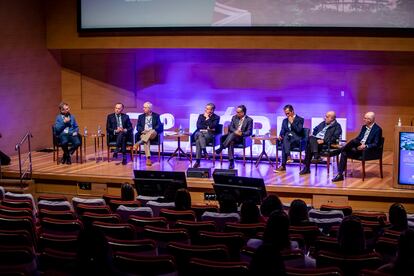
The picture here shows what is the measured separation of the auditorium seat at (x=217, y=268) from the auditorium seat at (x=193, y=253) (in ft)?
1.19

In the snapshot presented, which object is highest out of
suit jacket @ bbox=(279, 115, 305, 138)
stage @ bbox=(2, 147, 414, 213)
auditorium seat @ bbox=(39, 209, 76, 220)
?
suit jacket @ bbox=(279, 115, 305, 138)

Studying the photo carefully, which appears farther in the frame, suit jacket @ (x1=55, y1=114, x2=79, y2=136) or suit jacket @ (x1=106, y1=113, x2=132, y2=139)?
suit jacket @ (x1=106, y1=113, x2=132, y2=139)

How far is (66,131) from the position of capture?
39.7 ft

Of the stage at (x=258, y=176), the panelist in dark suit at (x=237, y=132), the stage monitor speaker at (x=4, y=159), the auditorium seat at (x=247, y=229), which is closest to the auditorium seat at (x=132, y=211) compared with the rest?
the auditorium seat at (x=247, y=229)

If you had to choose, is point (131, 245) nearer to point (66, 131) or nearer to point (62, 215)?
point (62, 215)

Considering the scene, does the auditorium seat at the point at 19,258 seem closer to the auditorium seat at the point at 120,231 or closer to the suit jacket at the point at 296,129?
the auditorium seat at the point at 120,231

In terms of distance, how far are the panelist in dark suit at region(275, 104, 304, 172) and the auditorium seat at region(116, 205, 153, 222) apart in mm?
4865

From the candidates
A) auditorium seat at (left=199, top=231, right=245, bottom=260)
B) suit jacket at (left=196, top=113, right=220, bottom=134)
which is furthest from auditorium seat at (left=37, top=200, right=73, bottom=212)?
suit jacket at (left=196, top=113, right=220, bottom=134)

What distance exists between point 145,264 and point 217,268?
0.59 meters

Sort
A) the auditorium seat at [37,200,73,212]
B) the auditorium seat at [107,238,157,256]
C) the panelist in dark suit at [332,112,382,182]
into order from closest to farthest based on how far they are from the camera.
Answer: the auditorium seat at [107,238,157,256] < the auditorium seat at [37,200,73,212] < the panelist in dark suit at [332,112,382,182]

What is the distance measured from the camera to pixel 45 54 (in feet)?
46.4

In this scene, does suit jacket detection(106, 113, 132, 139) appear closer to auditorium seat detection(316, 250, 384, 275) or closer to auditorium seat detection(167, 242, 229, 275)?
auditorium seat detection(167, 242, 229, 275)

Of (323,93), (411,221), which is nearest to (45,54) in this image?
(323,93)

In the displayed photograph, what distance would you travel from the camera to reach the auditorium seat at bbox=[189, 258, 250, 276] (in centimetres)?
429
